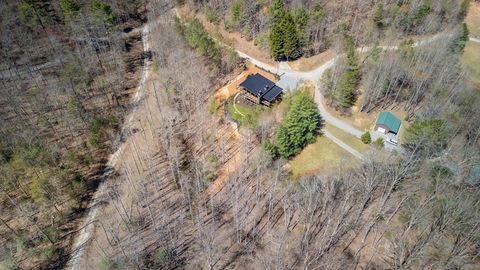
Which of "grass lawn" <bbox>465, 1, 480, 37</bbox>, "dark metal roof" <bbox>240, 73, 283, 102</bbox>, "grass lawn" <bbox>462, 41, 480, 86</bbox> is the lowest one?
"grass lawn" <bbox>462, 41, 480, 86</bbox>

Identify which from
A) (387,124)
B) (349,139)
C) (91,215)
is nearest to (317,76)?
(349,139)

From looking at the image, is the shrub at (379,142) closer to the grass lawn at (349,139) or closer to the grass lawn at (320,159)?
the grass lawn at (349,139)

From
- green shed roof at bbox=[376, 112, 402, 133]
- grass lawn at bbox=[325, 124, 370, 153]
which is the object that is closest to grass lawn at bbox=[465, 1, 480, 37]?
green shed roof at bbox=[376, 112, 402, 133]

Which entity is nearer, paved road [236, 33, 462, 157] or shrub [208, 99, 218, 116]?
paved road [236, 33, 462, 157]

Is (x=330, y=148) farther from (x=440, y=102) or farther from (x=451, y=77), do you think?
(x=451, y=77)

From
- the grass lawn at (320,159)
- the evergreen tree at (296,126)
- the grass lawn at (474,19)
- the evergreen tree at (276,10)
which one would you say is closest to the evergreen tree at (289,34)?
the evergreen tree at (276,10)

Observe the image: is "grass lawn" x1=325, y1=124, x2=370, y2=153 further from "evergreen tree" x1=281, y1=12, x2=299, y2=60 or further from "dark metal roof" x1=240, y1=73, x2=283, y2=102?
"evergreen tree" x1=281, y1=12, x2=299, y2=60
